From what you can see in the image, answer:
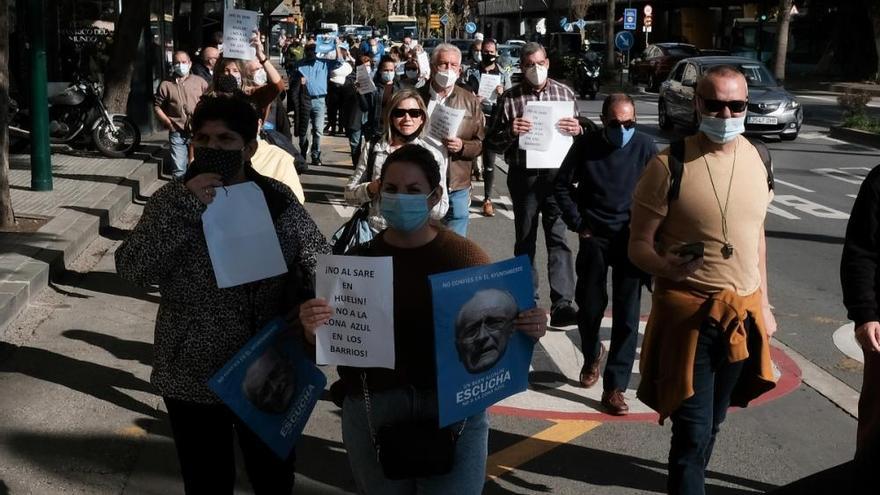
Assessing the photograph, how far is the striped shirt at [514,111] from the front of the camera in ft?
25.9

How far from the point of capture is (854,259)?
390cm

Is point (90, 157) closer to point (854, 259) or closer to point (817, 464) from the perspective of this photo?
point (817, 464)

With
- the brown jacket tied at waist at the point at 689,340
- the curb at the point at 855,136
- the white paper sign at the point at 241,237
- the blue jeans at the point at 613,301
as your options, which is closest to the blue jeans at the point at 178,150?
the blue jeans at the point at 613,301

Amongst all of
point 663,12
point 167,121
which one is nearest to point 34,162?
point 167,121

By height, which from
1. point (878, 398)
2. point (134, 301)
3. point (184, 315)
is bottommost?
point (134, 301)

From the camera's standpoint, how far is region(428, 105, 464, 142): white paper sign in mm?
6891

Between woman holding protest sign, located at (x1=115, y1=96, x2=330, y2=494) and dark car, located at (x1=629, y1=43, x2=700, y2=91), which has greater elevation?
woman holding protest sign, located at (x1=115, y1=96, x2=330, y2=494)

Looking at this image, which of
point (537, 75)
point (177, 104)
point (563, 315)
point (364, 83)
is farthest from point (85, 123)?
point (563, 315)

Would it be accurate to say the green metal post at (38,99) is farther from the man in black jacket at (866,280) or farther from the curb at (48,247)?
the man in black jacket at (866,280)

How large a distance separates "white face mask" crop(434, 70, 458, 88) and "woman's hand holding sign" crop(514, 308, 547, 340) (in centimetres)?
459

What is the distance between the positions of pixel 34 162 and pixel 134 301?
15.6 feet

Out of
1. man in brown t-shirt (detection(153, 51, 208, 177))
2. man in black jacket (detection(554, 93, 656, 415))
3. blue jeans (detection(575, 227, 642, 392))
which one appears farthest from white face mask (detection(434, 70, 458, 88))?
man in brown t-shirt (detection(153, 51, 208, 177))

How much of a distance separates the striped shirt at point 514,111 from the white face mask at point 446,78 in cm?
45

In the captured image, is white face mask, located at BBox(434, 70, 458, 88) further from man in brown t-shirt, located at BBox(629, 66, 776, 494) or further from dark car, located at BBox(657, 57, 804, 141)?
dark car, located at BBox(657, 57, 804, 141)
